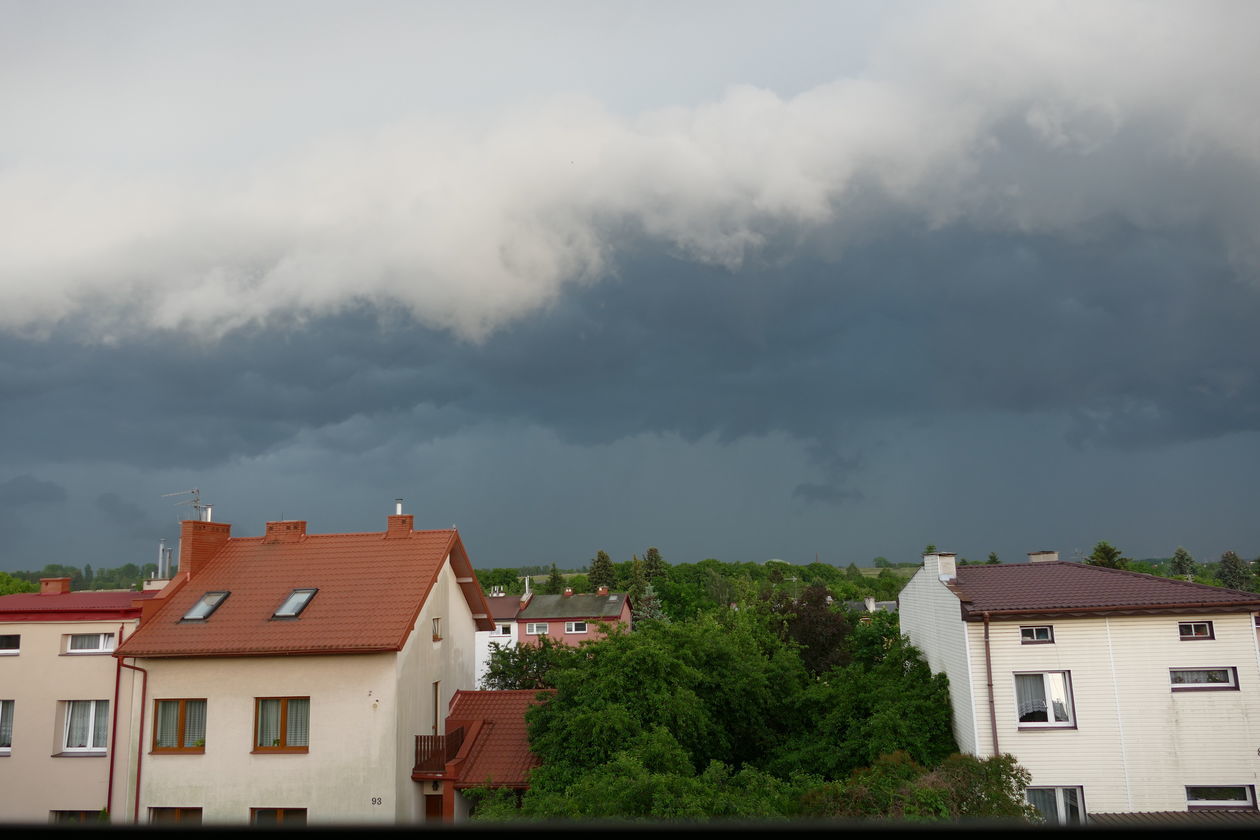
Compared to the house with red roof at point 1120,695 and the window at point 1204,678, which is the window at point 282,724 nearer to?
the house with red roof at point 1120,695

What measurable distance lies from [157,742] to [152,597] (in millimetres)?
4057

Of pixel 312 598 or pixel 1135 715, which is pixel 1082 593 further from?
pixel 312 598

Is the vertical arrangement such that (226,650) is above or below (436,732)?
above

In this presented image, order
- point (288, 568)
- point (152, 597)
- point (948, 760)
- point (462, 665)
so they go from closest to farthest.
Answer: point (948, 760) → point (152, 597) → point (288, 568) → point (462, 665)

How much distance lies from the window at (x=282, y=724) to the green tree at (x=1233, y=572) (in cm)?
9225

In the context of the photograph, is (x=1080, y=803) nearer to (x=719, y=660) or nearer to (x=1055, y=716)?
(x=1055, y=716)

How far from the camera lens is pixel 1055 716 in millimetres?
20516

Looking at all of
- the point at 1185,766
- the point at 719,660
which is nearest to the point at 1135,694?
the point at 1185,766

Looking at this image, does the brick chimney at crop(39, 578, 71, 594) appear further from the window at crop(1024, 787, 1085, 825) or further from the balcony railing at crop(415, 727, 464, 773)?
the window at crop(1024, 787, 1085, 825)

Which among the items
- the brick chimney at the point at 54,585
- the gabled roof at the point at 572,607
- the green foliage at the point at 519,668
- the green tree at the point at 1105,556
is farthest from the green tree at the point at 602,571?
the brick chimney at the point at 54,585

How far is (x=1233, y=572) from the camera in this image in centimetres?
8469

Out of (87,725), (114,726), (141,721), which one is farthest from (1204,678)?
(87,725)

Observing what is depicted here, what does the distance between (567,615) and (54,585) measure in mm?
45490

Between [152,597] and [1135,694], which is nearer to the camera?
[1135,694]
